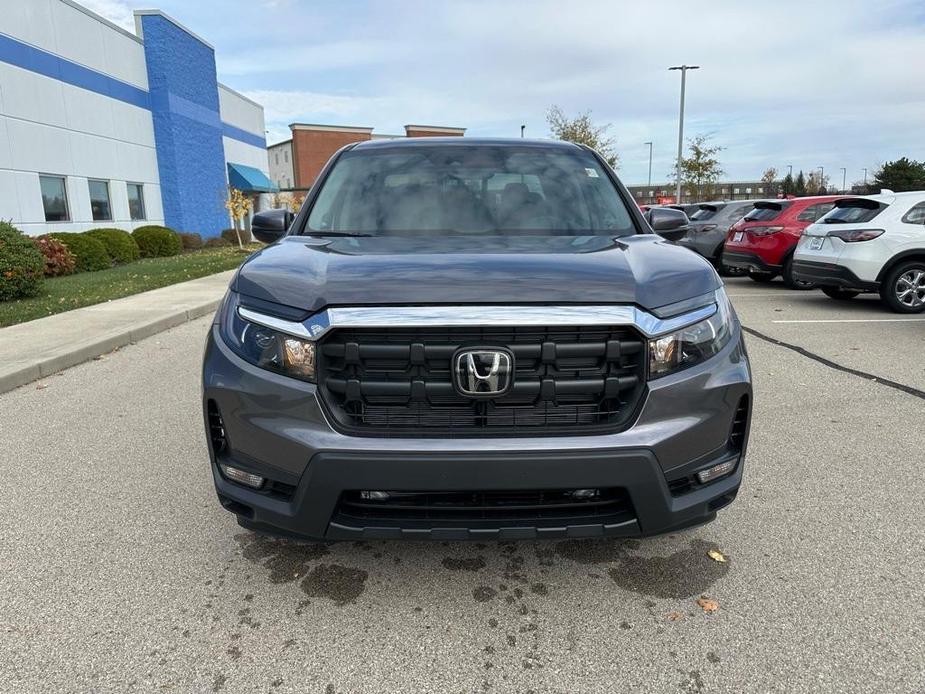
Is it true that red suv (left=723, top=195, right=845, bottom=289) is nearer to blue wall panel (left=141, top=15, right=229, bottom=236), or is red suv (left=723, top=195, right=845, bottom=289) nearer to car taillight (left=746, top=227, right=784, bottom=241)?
car taillight (left=746, top=227, right=784, bottom=241)

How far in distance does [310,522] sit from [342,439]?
12.3 inches

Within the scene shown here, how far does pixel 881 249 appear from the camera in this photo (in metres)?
8.89

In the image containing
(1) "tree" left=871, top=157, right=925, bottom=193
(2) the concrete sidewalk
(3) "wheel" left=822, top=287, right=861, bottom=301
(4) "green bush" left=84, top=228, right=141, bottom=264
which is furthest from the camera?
(1) "tree" left=871, top=157, right=925, bottom=193

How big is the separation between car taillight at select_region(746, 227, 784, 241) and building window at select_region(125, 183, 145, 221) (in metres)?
19.4

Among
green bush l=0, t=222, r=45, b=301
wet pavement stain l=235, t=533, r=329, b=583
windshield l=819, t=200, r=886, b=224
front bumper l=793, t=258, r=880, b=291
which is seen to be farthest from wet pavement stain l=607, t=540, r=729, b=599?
green bush l=0, t=222, r=45, b=301

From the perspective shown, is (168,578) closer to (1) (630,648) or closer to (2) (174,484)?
(2) (174,484)

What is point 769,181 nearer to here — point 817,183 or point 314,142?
point 817,183

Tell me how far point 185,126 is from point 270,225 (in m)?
25.3

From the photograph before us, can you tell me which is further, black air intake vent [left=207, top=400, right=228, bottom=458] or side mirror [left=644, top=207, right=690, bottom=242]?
side mirror [left=644, top=207, right=690, bottom=242]

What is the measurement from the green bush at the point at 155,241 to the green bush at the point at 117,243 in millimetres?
1449

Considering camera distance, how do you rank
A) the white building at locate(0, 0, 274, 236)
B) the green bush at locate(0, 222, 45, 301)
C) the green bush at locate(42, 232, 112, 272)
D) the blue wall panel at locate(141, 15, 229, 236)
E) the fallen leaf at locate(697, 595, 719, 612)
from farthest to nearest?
1. the blue wall panel at locate(141, 15, 229, 236)
2. the white building at locate(0, 0, 274, 236)
3. the green bush at locate(42, 232, 112, 272)
4. the green bush at locate(0, 222, 45, 301)
5. the fallen leaf at locate(697, 595, 719, 612)

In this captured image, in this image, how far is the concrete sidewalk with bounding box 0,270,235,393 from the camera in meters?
6.28

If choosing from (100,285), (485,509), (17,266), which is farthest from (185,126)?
(485,509)

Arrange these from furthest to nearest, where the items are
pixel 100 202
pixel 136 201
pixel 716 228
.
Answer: pixel 136 201 → pixel 100 202 → pixel 716 228
